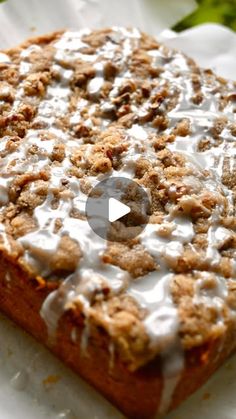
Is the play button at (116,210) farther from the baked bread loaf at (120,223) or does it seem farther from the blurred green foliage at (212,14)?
the blurred green foliage at (212,14)

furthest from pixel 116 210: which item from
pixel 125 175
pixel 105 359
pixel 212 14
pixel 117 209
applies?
pixel 212 14

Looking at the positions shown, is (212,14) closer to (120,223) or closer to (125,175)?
(125,175)

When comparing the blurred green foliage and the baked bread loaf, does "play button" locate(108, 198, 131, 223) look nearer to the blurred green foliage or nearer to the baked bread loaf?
the baked bread loaf

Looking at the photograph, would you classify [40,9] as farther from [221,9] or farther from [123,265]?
[123,265]

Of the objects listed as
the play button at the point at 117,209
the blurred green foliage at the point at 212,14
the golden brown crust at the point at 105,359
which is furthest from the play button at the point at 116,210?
the blurred green foliage at the point at 212,14

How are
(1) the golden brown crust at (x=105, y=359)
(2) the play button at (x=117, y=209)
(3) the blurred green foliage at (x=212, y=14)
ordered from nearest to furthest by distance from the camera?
(1) the golden brown crust at (x=105, y=359) < (2) the play button at (x=117, y=209) < (3) the blurred green foliage at (x=212, y=14)
